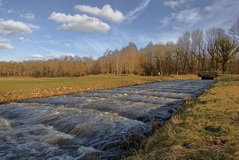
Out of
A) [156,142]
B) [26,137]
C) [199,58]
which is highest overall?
[199,58]

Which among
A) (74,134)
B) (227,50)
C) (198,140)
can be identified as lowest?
(74,134)

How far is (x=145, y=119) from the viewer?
13047mm

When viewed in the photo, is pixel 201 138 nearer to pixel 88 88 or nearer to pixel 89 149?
pixel 89 149

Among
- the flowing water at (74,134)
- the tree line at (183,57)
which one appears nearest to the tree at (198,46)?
the tree line at (183,57)

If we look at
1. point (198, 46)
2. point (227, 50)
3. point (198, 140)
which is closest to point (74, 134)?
point (198, 140)

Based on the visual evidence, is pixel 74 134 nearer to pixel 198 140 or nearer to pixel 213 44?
pixel 198 140

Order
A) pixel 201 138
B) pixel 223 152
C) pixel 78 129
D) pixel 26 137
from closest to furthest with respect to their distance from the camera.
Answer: pixel 223 152 < pixel 201 138 < pixel 26 137 < pixel 78 129

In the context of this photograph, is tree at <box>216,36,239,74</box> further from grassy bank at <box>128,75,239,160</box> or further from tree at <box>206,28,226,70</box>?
grassy bank at <box>128,75,239,160</box>

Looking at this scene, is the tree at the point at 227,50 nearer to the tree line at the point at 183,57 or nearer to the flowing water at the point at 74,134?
the tree line at the point at 183,57

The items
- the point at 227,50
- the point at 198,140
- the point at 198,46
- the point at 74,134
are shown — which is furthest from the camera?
the point at 198,46

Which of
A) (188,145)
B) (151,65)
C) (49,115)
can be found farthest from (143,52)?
(188,145)

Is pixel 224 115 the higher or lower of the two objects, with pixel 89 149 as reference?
higher

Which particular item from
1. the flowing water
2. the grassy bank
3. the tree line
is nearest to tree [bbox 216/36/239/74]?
the tree line

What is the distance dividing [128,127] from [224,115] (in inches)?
187
